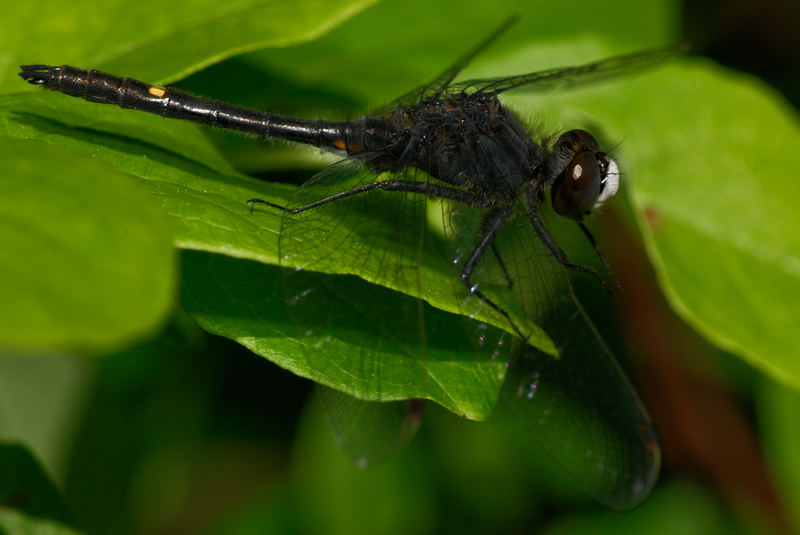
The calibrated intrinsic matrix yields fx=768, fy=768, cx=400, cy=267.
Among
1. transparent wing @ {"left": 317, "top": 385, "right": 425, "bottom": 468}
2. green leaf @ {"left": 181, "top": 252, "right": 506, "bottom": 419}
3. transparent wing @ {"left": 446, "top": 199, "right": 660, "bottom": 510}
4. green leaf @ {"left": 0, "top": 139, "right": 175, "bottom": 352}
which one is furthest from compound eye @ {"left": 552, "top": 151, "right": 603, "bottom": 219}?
green leaf @ {"left": 0, "top": 139, "right": 175, "bottom": 352}

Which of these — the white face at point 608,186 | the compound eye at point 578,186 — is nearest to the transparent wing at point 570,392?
the compound eye at point 578,186

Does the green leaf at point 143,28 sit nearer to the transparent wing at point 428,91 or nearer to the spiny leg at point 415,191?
the spiny leg at point 415,191

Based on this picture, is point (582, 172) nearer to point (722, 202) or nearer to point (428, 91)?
point (428, 91)

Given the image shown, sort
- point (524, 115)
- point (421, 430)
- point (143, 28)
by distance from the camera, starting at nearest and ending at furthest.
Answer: point (143, 28) → point (524, 115) → point (421, 430)

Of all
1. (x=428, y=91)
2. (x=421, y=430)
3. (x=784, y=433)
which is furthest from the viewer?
(x=421, y=430)

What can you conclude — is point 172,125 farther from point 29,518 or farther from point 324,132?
point 29,518

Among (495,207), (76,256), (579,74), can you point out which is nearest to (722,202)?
(579,74)

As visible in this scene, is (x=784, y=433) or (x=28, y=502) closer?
(x=28, y=502)
